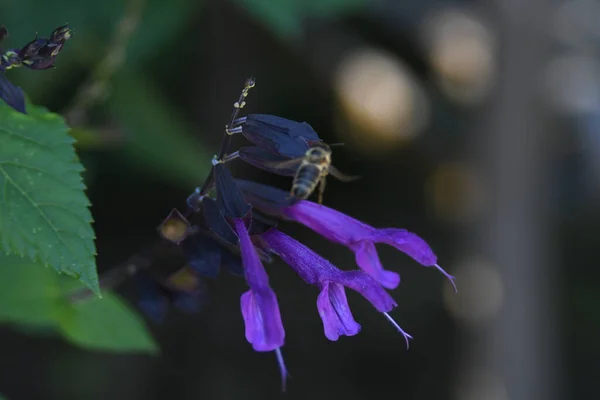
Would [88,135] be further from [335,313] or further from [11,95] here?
[335,313]

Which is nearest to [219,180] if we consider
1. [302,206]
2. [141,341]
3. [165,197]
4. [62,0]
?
[302,206]

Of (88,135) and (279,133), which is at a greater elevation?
(279,133)

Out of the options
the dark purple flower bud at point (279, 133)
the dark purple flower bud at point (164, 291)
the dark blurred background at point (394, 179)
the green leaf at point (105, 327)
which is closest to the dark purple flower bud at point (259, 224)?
the dark purple flower bud at point (279, 133)

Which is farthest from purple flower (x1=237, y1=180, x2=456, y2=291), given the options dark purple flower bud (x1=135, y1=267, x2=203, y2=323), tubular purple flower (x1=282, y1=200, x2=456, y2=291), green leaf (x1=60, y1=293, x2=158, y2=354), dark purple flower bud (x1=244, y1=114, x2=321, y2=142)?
green leaf (x1=60, y1=293, x2=158, y2=354)

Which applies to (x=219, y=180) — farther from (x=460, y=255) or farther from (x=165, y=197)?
(x=460, y=255)

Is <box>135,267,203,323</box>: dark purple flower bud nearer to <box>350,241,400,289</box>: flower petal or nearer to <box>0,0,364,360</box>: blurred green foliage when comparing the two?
<box>0,0,364,360</box>: blurred green foliage

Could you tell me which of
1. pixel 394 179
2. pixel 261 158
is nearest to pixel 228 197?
pixel 261 158

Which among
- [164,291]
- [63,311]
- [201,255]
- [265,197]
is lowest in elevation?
[63,311]

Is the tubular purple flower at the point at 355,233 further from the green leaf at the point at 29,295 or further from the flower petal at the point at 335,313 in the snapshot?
the green leaf at the point at 29,295
